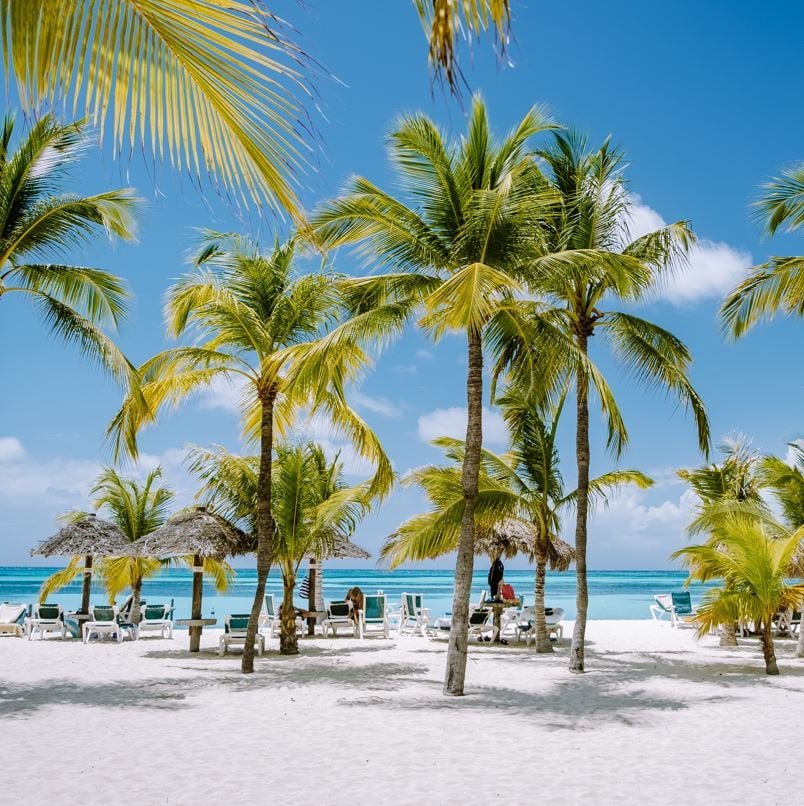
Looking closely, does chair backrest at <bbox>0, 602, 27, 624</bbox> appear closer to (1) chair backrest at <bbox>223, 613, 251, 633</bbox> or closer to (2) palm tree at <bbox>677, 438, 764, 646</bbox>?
(1) chair backrest at <bbox>223, 613, 251, 633</bbox>

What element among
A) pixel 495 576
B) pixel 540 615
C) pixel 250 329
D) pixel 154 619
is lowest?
pixel 154 619

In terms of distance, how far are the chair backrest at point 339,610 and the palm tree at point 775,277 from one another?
10075 millimetres

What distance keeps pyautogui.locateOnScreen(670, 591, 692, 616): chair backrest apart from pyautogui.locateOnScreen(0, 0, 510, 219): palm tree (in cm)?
2085

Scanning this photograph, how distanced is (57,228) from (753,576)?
10254 millimetres

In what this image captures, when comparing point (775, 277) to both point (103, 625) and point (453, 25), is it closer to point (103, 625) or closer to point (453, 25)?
point (453, 25)

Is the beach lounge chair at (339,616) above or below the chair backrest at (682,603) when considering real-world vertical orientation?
below

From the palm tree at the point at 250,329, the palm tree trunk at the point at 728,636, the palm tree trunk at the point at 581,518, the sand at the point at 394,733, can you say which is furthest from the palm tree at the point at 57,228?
the palm tree trunk at the point at 728,636

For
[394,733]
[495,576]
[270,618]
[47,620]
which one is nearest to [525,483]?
[495,576]

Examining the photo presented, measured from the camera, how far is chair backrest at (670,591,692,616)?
2123cm

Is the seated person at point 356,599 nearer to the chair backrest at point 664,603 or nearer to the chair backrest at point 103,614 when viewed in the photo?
the chair backrest at point 103,614

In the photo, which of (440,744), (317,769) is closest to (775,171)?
(440,744)

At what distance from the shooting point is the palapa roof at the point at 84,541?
18.5m

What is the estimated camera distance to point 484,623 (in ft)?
55.2

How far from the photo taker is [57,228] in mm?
10195
